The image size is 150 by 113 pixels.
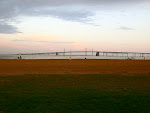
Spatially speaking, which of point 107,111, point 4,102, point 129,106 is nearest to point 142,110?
point 129,106

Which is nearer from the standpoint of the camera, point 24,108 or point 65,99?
point 24,108

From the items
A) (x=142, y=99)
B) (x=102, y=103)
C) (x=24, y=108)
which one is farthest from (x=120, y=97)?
(x=24, y=108)

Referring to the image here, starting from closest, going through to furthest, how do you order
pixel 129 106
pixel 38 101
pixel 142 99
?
pixel 129 106 → pixel 38 101 → pixel 142 99

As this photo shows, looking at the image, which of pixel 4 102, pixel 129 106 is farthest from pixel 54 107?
pixel 129 106

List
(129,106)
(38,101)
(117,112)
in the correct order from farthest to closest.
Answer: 1. (38,101)
2. (129,106)
3. (117,112)

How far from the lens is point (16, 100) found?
33.7 ft

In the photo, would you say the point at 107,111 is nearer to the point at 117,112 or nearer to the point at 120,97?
the point at 117,112

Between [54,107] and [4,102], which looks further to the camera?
[4,102]

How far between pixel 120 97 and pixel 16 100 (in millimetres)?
5400

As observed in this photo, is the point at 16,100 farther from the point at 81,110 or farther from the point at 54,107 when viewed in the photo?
the point at 81,110

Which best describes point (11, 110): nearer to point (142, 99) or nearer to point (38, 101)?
point (38, 101)

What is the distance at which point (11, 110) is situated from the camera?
8.64 m

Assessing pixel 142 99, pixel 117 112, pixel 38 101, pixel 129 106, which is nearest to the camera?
pixel 117 112

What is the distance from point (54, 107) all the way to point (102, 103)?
7.60 feet
